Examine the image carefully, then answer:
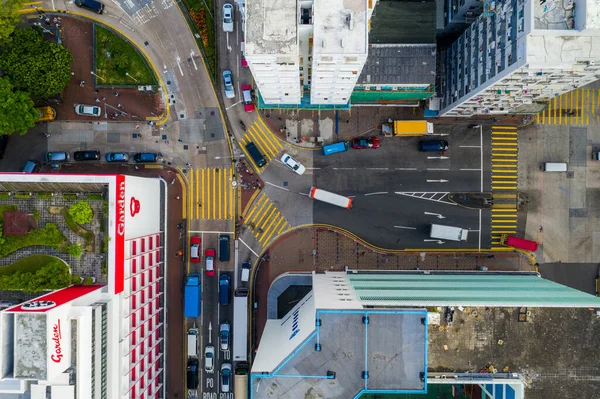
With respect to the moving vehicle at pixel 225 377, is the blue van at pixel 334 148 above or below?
above

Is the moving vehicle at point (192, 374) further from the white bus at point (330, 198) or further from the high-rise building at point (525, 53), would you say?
the high-rise building at point (525, 53)

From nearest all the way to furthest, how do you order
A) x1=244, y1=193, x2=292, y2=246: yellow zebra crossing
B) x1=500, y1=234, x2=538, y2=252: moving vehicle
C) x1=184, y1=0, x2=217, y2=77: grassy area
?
x1=500, y1=234, x2=538, y2=252: moving vehicle < x1=184, y1=0, x2=217, y2=77: grassy area < x1=244, y1=193, x2=292, y2=246: yellow zebra crossing

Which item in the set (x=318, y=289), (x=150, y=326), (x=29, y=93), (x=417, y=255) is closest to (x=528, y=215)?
(x=417, y=255)

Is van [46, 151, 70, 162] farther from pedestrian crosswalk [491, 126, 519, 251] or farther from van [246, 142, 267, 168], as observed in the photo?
pedestrian crosswalk [491, 126, 519, 251]

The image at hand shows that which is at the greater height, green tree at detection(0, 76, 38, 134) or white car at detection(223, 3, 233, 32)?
white car at detection(223, 3, 233, 32)

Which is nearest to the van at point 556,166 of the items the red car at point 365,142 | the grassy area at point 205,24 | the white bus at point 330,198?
the red car at point 365,142

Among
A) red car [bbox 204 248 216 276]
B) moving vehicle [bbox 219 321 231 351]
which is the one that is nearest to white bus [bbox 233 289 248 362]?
moving vehicle [bbox 219 321 231 351]
